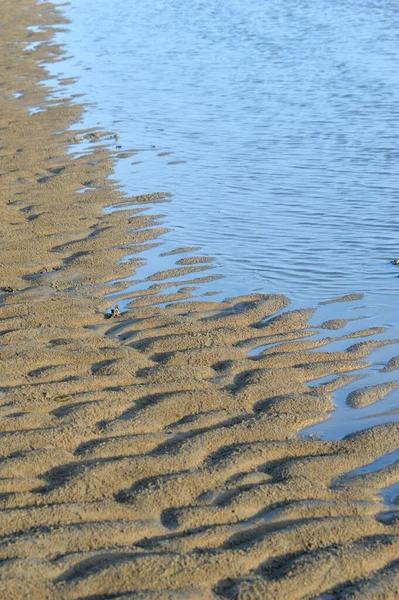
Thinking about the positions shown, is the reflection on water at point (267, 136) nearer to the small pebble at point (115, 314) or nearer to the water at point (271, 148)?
the water at point (271, 148)

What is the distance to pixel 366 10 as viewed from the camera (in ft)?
91.9

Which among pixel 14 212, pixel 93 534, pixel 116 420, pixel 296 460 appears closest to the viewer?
pixel 93 534

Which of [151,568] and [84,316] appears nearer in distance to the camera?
[151,568]

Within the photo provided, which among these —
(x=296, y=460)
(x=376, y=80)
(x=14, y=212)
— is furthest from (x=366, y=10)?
(x=296, y=460)

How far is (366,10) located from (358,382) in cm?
2444

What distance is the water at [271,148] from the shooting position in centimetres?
780

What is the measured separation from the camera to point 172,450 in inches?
195

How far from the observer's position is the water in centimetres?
780

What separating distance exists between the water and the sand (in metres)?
0.39

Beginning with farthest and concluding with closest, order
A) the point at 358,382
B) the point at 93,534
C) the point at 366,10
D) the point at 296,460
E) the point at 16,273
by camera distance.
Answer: the point at 366,10 → the point at 16,273 → the point at 358,382 → the point at 296,460 → the point at 93,534

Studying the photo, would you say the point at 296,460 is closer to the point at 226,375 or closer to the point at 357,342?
the point at 226,375

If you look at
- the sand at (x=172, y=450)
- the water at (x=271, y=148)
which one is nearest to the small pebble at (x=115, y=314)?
the sand at (x=172, y=450)

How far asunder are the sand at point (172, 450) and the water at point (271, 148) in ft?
1.27

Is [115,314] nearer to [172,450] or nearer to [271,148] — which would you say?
[172,450]
